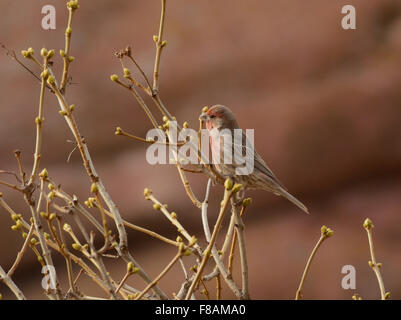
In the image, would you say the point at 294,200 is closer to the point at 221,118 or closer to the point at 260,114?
the point at 221,118

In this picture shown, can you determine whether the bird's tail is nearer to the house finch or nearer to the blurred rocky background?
the house finch

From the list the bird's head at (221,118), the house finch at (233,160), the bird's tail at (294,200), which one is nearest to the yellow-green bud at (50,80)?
the house finch at (233,160)

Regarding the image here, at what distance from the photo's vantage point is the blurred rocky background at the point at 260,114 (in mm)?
7324

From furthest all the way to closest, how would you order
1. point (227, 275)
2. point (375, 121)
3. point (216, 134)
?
point (375, 121), point (216, 134), point (227, 275)

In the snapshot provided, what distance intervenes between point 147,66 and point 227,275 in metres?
5.20

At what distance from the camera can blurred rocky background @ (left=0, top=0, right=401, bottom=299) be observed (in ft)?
24.0

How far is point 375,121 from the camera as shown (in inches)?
288

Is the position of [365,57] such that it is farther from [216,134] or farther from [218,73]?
[216,134]

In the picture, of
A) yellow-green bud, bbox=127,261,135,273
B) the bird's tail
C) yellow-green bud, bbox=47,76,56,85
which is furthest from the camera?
the bird's tail

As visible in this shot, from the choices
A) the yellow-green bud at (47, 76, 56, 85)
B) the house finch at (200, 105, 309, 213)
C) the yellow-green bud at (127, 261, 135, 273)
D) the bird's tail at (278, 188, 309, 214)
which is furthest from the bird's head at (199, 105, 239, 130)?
the yellow-green bud at (127, 261, 135, 273)

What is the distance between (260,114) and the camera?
7516 mm

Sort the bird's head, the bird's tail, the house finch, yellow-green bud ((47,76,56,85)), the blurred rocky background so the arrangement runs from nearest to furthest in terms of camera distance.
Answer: yellow-green bud ((47,76,56,85)) → the bird's tail → the house finch → the bird's head → the blurred rocky background

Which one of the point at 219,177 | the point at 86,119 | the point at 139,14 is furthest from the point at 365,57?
the point at 219,177

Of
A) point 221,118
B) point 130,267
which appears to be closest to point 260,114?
point 221,118
